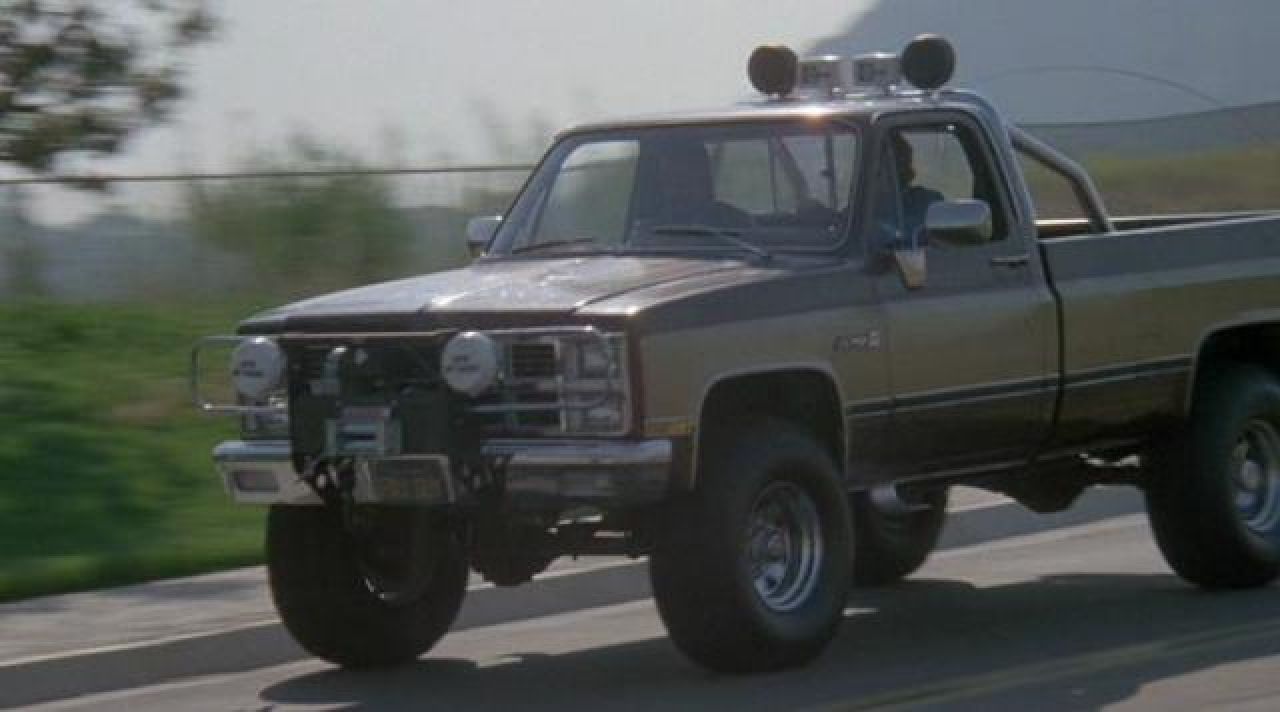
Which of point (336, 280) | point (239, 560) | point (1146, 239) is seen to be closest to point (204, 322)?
point (336, 280)

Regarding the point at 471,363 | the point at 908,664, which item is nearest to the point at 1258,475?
the point at 908,664

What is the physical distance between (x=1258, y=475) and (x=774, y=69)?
2.80 metres

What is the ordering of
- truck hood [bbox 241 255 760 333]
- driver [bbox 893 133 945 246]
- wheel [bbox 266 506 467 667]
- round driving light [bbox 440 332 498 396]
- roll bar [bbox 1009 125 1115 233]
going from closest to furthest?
round driving light [bbox 440 332 498 396]
truck hood [bbox 241 255 760 333]
wheel [bbox 266 506 467 667]
driver [bbox 893 133 945 246]
roll bar [bbox 1009 125 1115 233]

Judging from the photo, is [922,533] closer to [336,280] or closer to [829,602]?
[829,602]

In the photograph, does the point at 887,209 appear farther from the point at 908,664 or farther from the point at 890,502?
the point at 908,664

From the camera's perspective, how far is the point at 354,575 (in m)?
11.7

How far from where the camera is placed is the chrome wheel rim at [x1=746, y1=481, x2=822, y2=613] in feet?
36.6

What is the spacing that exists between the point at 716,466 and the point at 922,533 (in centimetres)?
331

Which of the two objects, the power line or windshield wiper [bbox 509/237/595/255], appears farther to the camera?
the power line

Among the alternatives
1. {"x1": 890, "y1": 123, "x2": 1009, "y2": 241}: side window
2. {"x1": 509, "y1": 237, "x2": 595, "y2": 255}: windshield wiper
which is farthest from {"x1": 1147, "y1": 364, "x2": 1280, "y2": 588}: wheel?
{"x1": 509, "y1": 237, "x2": 595, "y2": 255}: windshield wiper

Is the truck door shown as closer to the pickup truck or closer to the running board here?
the pickup truck

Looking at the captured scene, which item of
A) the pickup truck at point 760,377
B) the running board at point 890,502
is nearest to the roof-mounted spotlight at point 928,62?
the pickup truck at point 760,377

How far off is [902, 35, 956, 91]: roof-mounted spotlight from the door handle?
2.88 feet

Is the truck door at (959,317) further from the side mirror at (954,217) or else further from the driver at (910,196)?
the side mirror at (954,217)
